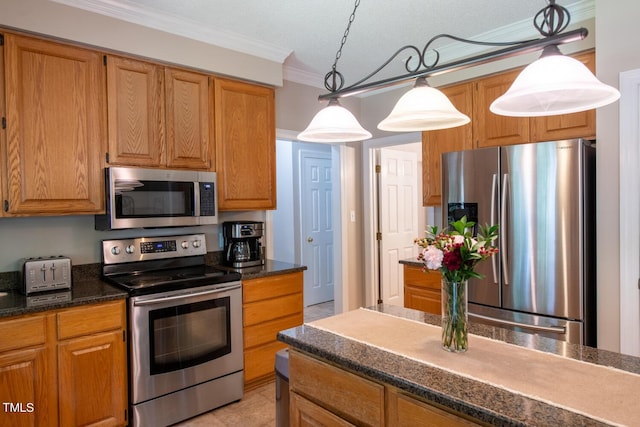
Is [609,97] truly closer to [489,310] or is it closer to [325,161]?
[489,310]

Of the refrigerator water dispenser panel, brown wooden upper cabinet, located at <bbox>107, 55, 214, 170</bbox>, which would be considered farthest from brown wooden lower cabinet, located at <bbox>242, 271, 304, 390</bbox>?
the refrigerator water dispenser panel

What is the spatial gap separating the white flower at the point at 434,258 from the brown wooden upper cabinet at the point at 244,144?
6.80ft

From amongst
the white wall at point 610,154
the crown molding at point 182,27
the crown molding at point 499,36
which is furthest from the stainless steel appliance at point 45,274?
the white wall at point 610,154

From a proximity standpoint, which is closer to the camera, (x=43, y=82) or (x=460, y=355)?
(x=460, y=355)

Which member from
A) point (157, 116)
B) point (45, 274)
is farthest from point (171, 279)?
point (157, 116)

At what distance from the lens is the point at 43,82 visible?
7.47ft

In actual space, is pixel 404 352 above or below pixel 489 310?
above

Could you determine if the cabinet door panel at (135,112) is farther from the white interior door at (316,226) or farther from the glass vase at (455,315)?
the white interior door at (316,226)

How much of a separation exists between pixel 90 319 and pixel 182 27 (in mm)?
1947

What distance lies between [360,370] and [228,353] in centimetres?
170

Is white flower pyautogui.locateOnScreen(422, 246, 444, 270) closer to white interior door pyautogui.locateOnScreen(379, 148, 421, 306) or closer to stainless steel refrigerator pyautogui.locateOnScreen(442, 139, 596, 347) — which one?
stainless steel refrigerator pyautogui.locateOnScreen(442, 139, 596, 347)

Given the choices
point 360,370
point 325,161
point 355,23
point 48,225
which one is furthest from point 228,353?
point 325,161

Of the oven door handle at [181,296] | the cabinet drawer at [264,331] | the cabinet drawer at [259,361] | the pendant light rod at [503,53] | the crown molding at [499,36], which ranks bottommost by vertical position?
the cabinet drawer at [259,361]

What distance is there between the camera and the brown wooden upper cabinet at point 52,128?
2.18m
